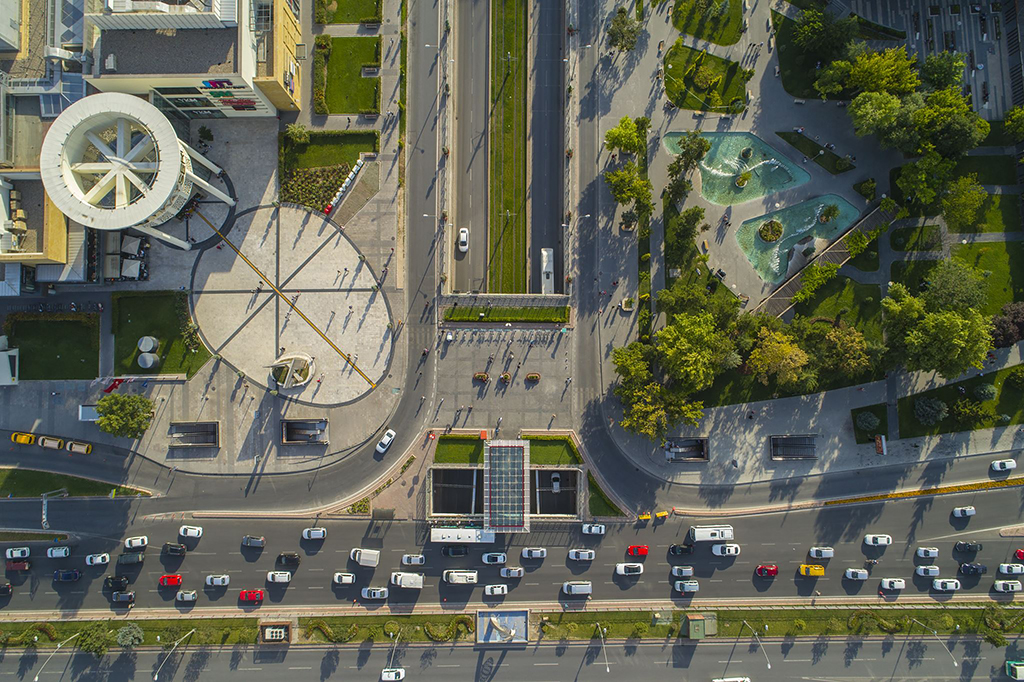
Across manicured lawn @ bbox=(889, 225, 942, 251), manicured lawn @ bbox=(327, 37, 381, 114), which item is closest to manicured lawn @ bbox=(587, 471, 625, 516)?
manicured lawn @ bbox=(889, 225, 942, 251)

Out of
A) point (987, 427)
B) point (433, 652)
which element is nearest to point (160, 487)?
point (433, 652)

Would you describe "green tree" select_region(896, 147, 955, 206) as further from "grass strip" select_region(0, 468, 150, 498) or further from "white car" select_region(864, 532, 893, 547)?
"grass strip" select_region(0, 468, 150, 498)

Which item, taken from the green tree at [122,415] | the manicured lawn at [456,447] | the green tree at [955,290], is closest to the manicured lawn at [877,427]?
the green tree at [955,290]

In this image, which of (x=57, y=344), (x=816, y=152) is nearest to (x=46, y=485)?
(x=57, y=344)

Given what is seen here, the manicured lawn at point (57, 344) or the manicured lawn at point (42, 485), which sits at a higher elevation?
the manicured lawn at point (57, 344)

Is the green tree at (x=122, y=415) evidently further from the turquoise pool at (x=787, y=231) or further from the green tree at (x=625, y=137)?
the turquoise pool at (x=787, y=231)

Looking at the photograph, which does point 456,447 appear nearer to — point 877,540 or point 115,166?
point 115,166
